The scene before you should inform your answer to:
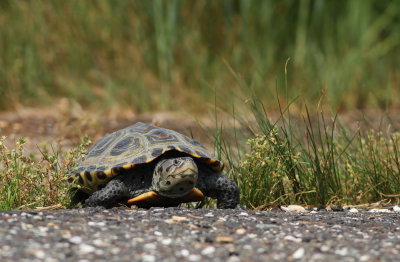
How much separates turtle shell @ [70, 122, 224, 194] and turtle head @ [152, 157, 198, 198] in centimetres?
11

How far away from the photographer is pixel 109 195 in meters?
3.39

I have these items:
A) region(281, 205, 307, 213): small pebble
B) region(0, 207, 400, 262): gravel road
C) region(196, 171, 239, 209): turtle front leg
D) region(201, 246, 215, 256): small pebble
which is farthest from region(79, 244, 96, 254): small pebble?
region(281, 205, 307, 213): small pebble

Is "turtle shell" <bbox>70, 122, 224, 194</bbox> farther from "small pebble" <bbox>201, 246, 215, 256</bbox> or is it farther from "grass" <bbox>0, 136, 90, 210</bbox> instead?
"small pebble" <bbox>201, 246, 215, 256</bbox>

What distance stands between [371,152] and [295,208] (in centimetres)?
→ 82

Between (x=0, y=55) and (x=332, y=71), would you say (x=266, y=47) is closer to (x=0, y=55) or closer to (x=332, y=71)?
(x=332, y=71)

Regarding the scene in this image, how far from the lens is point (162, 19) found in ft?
27.5

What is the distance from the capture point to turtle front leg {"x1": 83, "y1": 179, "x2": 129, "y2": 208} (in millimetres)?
3383

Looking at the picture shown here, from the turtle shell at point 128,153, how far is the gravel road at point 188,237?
0.45 meters

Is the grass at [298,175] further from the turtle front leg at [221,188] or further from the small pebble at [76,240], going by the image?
the small pebble at [76,240]

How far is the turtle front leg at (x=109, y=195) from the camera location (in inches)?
133

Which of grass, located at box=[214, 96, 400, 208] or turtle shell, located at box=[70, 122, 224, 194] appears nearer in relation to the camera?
turtle shell, located at box=[70, 122, 224, 194]

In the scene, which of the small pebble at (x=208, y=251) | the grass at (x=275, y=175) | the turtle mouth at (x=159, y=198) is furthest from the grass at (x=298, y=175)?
the small pebble at (x=208, y=251)

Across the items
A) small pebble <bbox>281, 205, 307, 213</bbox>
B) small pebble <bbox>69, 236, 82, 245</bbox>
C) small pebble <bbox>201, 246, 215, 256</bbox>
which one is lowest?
small pebble <bbox>201, 246, 215, 256</bbox>

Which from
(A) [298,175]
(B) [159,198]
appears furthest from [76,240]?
(A) [298,175]
